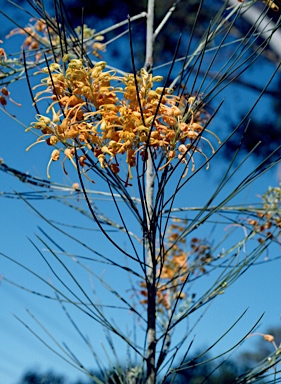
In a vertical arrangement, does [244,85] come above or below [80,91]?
above

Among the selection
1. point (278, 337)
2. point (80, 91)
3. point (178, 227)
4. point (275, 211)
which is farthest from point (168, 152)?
point (278, 337)

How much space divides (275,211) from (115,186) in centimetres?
82

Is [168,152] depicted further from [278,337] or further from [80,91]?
[278,337]


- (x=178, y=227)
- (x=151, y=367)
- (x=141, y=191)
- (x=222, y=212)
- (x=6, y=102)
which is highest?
(x=6, y=102)

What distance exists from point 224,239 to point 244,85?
309cm

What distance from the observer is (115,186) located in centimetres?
89

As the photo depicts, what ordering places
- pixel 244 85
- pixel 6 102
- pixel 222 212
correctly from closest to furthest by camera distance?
1. pixel 6 102
2. pixel 222 212
3. pixel 244 85

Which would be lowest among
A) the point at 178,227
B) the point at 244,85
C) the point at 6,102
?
the point at 178,227

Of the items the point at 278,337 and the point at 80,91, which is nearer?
the point at 80,91

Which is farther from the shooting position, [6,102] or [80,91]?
[6,102]

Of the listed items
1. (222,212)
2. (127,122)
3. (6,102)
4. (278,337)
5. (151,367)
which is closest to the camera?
(127,122)

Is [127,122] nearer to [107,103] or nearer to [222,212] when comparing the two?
[107,103]

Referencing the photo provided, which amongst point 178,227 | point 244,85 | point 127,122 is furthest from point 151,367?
point 244,85

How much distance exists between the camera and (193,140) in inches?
32.4
